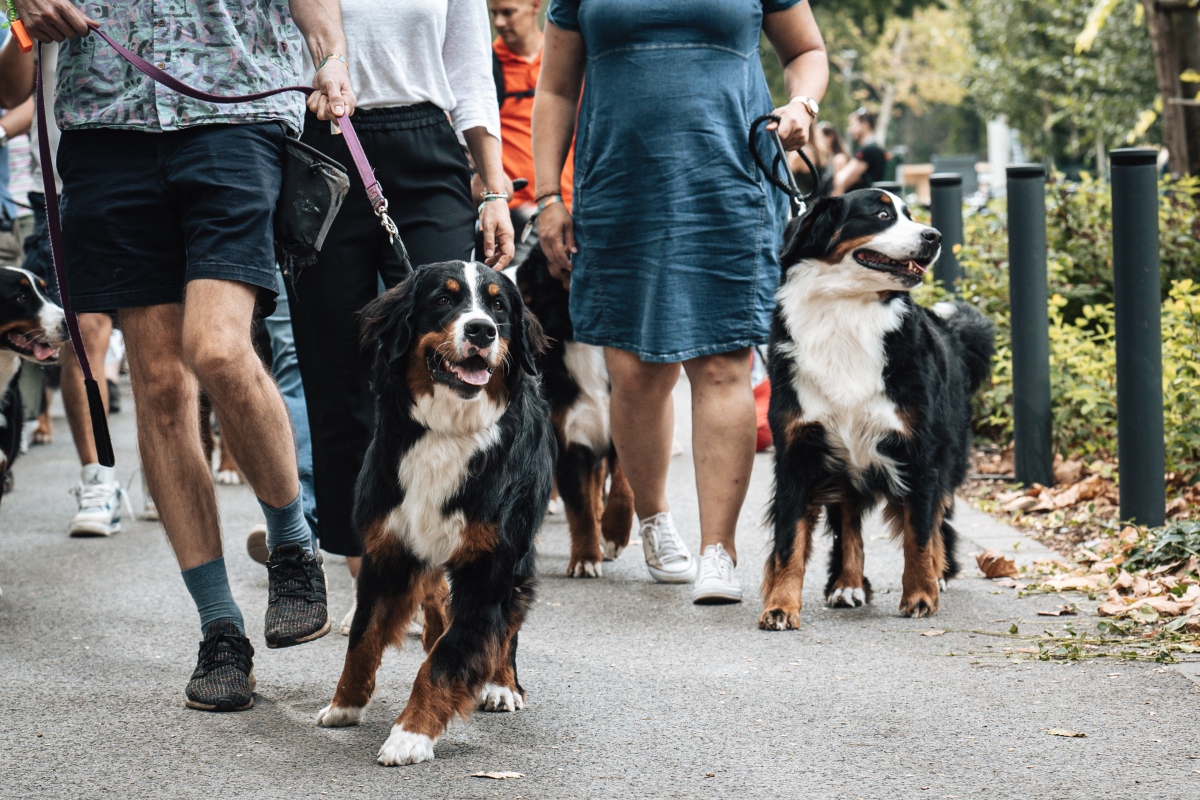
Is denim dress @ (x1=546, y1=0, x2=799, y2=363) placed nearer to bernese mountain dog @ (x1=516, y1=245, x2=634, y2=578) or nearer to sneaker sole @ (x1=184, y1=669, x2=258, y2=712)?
bernese mountain dog @ (x1=516, y1=245, x2=634, y2=578)

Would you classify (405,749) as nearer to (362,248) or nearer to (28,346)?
(362,248)

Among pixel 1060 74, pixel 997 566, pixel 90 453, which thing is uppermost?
pixel 1060 74

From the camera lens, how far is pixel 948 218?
7.99 metres

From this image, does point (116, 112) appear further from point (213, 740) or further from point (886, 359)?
point (886, 359)

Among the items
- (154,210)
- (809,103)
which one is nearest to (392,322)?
(154,210)

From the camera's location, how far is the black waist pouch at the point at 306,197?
3648 mm

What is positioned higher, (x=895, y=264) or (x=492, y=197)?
(x=492, y=197)

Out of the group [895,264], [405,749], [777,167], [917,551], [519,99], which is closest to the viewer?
[405,749]

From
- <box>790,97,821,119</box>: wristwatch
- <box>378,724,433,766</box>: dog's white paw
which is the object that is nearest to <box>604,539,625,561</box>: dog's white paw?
<box>790,97,821,119</box>: wristwatch

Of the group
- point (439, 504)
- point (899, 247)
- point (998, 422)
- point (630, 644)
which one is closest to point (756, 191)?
point (899, 247)

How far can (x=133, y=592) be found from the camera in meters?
5.12

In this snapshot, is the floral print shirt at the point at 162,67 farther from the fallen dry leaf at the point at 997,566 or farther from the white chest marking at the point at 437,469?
the fallen dry leaf at the point at 997,566

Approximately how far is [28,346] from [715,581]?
3035mm

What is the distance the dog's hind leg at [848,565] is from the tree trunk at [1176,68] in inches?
227
